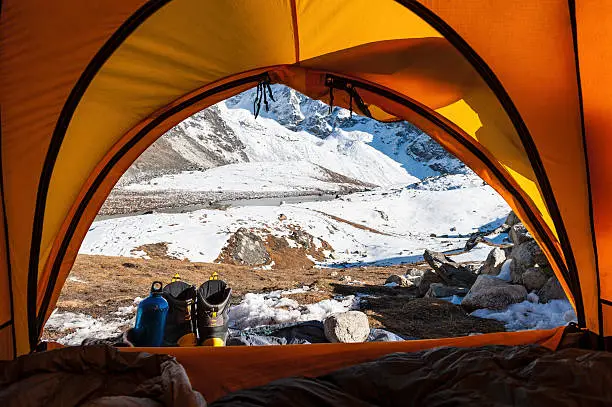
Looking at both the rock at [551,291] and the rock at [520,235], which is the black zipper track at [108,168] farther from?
the rock at [520,235]

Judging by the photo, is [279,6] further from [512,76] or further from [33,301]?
[33,301]

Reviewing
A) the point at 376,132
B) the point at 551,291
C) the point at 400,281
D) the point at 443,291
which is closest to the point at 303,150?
the point at 376,132

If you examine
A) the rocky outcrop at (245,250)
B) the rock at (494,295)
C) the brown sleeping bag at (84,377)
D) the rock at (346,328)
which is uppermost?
the rocky outcrop at (245,250)

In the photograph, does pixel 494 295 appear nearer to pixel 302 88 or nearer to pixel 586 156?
pixel 586 156

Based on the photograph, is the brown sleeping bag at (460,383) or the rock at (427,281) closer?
the brown sleeping bag at (460,383)

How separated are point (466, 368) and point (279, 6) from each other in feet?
8.48

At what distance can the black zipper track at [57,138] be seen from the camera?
9.44ft

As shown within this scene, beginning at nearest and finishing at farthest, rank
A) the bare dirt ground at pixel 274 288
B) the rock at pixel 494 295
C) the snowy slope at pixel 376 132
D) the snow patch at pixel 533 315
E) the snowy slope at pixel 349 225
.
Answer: the snow patch at pixel 533 315
the bare dirt ground at pixel 274 288
the rock at pixel 494 295
the snowy slope at pixel 349 225
the snowy slope at pixel 376 132

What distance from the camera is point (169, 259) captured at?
13.9 metres

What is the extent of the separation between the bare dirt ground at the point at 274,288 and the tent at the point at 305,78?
3.16m

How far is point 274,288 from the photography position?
32.1 ft

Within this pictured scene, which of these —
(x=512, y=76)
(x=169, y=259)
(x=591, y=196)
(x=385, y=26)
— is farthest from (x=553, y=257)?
(x=169, y=259)

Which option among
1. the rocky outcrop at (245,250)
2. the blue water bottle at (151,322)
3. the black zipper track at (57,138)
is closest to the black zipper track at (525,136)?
the black zipper track at (57,138)

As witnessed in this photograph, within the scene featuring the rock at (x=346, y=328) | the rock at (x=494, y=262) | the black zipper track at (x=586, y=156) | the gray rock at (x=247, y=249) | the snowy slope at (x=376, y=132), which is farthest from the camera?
the snowy slope at (x=376, y=132)
